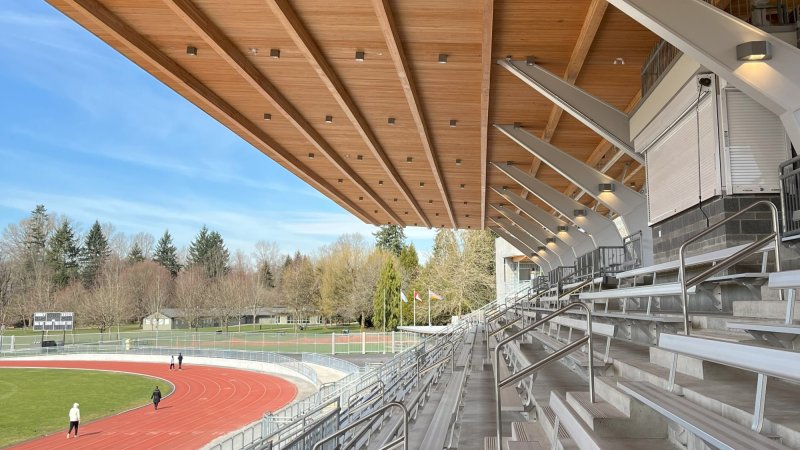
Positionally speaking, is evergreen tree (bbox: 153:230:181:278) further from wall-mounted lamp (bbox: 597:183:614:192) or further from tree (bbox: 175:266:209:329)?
wall-mounted lamp (bbox: 597:183:614:192)

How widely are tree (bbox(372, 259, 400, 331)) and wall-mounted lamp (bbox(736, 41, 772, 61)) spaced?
65.3 metres

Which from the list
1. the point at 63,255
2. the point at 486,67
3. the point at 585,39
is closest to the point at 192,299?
the point at 63,255

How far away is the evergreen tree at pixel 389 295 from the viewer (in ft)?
234

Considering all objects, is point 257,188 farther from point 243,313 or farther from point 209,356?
point 209,356

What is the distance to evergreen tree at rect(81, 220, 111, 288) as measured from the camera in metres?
92.5

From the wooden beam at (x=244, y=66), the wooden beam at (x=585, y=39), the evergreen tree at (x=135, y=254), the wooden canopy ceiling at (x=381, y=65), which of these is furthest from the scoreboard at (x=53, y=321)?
the wooden beam at (x=585, y=39)

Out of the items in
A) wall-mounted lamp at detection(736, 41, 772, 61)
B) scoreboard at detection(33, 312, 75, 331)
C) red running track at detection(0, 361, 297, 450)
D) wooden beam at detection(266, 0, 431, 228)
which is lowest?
red running track at detection(0, 361, 297, 450)

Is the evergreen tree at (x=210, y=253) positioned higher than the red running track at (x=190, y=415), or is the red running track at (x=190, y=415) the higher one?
the evergreen tree at (x=210, y=253)

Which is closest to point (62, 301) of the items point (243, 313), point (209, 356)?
point (243, 313)

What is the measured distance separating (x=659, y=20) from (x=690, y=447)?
4.76 meters

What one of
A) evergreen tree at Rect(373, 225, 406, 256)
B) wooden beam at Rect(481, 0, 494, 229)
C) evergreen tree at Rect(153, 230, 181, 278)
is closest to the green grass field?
wooden beam at Rect(481, 0, 494, 229)

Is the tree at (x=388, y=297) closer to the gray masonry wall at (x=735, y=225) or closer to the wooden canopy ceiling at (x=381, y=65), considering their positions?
the wooden canopy ceiling at (x=381, y=65)

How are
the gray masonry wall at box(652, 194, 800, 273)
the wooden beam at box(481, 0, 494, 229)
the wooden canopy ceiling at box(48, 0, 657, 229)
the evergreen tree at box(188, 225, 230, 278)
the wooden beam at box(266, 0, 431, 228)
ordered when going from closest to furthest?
1. the gray masonry wall at box(652, 194, 800, 273)
2. the wooden beam at box(481, 0, 494, 229)
3. the wooden beam at box(266, 0, 431, 228)
4. the wooden canopy ceiling at box(48, 0, 657, 229)
5. the evergreen tree at box(188, 225, 230, 278)

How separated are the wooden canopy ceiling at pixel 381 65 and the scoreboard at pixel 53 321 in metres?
50.7
